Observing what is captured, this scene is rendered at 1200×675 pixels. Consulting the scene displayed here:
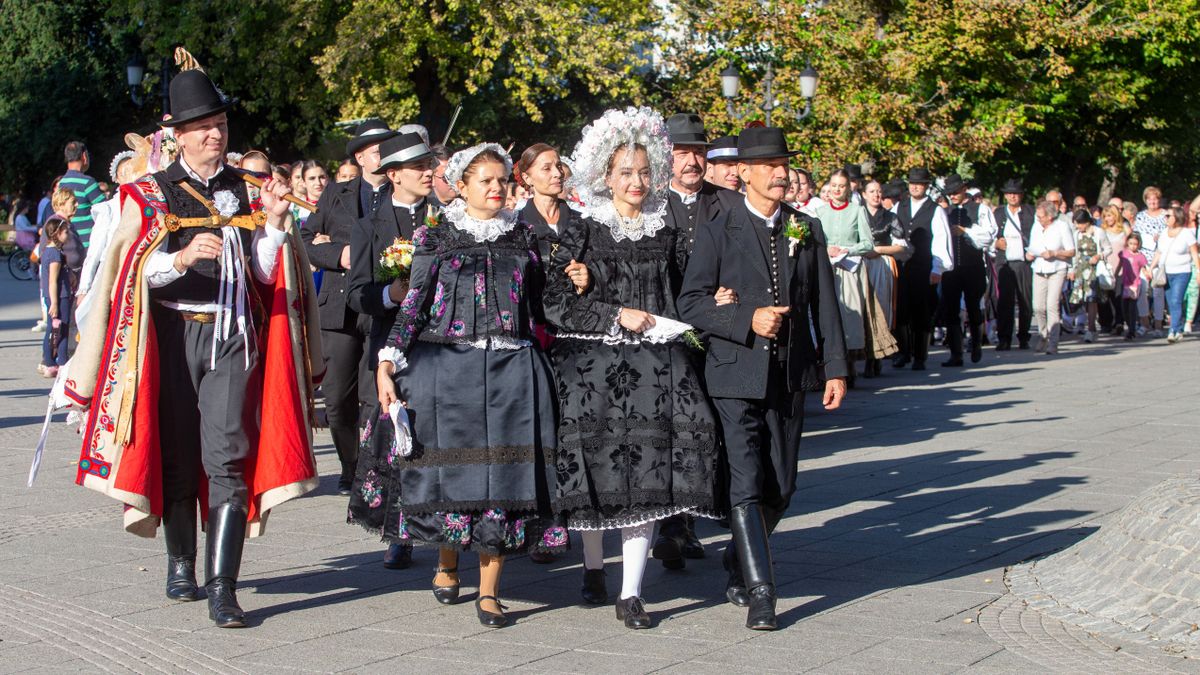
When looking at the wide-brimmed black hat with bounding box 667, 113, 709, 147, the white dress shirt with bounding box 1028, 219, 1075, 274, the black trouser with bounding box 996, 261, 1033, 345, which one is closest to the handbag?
the black trouser with bounding box 996, 261, 1033, 345

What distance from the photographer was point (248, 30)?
32.1 m

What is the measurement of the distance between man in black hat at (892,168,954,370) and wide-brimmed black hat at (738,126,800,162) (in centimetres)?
1057

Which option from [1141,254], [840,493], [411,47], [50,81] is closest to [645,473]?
[840,493]

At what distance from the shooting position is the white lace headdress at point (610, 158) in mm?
6289

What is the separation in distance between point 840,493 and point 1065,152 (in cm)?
3265

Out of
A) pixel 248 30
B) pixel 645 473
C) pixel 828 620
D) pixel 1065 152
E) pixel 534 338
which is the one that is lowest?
pixel 828 620

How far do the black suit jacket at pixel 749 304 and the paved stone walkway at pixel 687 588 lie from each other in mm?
944

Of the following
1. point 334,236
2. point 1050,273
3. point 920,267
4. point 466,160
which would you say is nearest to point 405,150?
point 334,236

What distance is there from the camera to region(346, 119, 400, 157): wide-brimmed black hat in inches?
332

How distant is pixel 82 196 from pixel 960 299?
9150 millimetres

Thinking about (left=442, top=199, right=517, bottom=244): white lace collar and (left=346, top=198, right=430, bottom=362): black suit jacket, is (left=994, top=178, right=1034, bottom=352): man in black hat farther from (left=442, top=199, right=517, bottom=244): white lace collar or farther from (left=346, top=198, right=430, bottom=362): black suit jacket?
(left=442, top=199, right=517, bottom=244): white lace collar

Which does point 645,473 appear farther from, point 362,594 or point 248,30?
point 248,30

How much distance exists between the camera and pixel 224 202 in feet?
20.4

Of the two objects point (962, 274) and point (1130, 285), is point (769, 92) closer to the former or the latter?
point (962, 274)
